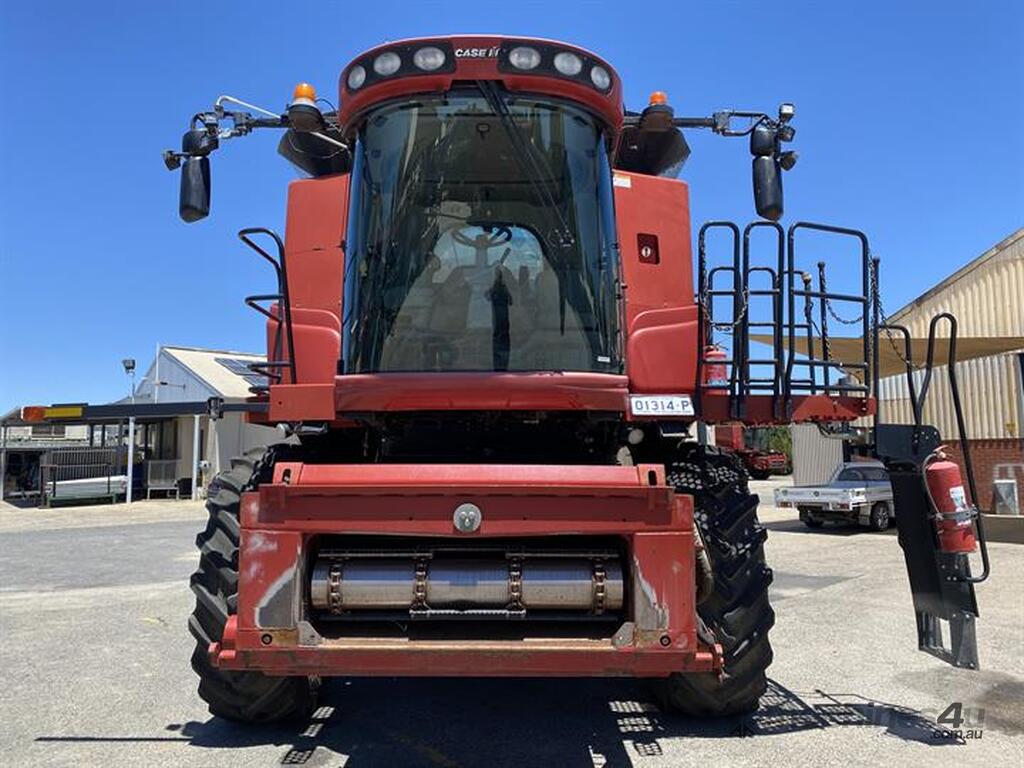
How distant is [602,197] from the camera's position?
400 cm

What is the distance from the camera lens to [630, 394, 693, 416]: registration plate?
12.8 ft

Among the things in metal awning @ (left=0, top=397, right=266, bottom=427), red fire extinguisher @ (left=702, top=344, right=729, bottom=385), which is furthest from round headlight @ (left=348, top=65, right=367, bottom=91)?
metal awning @ (left=0, top=397, right=266, bottom=427)

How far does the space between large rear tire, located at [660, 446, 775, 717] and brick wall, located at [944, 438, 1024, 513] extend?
577 inches

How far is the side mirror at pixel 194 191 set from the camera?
4211mm

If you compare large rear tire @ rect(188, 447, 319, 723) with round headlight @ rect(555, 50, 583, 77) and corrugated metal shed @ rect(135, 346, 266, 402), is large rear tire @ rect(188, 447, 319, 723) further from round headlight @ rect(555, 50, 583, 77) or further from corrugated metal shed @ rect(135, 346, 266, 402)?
corrugated metal shed @ rect(135, 346, 266, 402)

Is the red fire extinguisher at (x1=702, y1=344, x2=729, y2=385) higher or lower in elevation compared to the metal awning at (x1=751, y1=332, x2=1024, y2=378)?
lower

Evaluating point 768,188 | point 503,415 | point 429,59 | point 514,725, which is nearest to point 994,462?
point 768,188

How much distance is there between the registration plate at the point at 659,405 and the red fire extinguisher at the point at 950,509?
154cm

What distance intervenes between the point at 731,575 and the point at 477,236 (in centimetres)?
210

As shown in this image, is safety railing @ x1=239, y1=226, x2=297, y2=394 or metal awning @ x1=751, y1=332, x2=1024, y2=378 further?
metal awning @ x1=751, y1=332, x2=1024, y2=378

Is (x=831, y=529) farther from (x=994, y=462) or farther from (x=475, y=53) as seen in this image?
(x=475, y=53)

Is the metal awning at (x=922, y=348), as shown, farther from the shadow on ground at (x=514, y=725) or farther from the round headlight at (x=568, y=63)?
the round headlight at (x=568, y=63)

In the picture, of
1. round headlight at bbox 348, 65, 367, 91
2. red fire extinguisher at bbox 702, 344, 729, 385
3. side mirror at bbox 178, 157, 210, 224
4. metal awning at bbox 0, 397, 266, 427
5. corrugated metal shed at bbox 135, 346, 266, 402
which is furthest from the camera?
corrugated metal shed at bbox 135, 346, 266, 402

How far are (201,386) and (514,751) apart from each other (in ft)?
93.0
